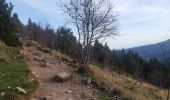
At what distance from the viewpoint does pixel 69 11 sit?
78.3ft

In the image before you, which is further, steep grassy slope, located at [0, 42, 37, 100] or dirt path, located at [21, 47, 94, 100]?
dirt path, located at [21, 47, 94, 100]

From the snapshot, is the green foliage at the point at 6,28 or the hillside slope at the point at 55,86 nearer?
the hillside slope at the point at 55,86

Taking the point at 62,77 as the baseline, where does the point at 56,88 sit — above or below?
below

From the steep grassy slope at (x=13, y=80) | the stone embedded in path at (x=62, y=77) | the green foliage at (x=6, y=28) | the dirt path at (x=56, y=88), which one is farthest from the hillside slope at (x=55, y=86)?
the green foliage at (x=6, y=28)

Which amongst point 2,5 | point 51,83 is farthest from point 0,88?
point 2,5

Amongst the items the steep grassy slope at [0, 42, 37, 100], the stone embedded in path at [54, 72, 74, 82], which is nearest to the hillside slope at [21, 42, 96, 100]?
the stone embedded in path at [54, 72, 74, 82]

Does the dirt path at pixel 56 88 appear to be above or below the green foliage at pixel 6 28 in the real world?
below

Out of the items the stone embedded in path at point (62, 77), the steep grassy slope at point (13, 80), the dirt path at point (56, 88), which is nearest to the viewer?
the steep grassy slope at point (13, 80)

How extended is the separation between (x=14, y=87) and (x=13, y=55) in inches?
326

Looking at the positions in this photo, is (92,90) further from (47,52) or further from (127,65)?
(127,65)

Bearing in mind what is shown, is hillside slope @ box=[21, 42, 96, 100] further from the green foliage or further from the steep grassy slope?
the green foliage

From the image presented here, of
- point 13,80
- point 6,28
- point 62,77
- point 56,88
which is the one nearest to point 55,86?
point 56,88

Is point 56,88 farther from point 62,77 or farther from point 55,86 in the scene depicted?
point 62,77

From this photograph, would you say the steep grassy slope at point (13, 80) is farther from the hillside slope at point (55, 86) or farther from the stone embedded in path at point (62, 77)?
the stone embedded in path at point (62, 77)
